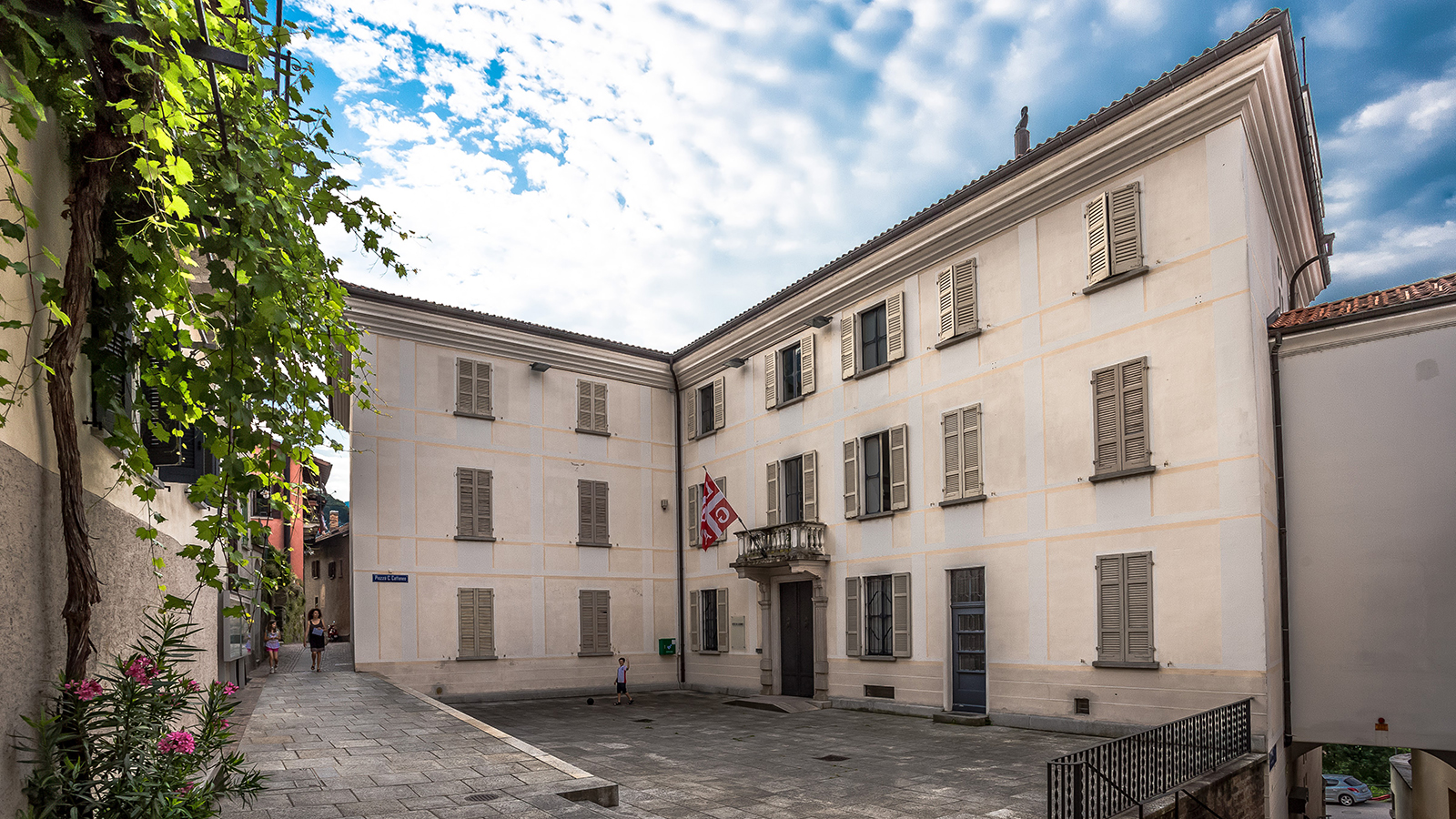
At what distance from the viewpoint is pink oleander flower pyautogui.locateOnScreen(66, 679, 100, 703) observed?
13.7 feet

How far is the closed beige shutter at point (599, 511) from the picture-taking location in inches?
989

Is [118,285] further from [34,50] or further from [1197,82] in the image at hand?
[1197,82]

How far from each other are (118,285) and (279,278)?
2.47 feet

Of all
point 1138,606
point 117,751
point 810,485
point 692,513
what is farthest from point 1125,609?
point 692,513

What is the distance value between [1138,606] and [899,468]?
5.98 metres

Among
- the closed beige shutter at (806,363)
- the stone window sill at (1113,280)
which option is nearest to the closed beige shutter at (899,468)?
the closed beige shutter at (806,363)

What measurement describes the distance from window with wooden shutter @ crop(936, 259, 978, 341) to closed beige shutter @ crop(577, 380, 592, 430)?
1107cm

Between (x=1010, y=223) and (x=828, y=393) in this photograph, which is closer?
(x=1010, y=223)

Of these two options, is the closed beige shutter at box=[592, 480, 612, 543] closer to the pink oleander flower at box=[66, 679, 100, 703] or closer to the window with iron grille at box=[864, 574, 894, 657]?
the window with iron grille at box=[864, 574, 894, 657]

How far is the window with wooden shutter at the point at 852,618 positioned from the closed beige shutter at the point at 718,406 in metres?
6.82

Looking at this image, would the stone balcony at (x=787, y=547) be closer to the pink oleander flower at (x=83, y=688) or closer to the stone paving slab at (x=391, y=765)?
the stone paving slab at (x=391, y=765)

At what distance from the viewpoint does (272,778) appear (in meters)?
9.12

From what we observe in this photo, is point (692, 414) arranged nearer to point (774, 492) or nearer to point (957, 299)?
point (774, 492)

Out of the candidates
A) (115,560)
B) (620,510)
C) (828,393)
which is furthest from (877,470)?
(115,560)
